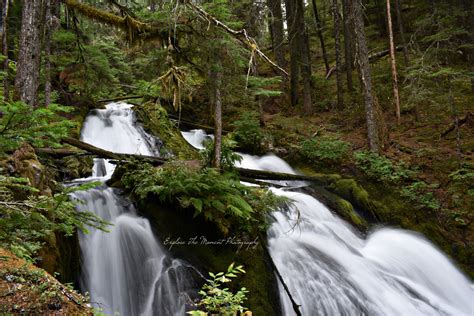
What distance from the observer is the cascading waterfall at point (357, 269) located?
666 centimetres

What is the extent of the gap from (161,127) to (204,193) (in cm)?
696

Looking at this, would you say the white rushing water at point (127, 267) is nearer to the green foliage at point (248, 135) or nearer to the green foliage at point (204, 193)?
the green foliage at point (204, 193)

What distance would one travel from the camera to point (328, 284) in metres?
6.89

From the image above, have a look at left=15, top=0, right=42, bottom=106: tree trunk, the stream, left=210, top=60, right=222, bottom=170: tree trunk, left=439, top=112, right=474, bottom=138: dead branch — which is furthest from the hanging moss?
left=439, top=112, right=474, bottom=138: dead branch

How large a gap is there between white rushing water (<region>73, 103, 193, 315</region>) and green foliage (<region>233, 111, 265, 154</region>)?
6559 millimetres

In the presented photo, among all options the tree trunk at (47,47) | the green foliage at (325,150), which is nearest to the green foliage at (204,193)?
the tree trunk at (47,47)

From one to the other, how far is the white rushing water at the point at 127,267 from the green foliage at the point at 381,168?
7.84m

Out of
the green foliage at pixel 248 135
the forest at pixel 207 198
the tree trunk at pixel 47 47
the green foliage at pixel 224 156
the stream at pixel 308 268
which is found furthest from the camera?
the green foliage at pixel 248 135

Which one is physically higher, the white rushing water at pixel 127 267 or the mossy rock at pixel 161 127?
the mossy rock at pixel 161 127

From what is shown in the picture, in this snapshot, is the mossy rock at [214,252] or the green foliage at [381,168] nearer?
the mossy rock at [214,252]

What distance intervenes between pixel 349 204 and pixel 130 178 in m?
6.27

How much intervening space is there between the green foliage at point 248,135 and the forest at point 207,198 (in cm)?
6

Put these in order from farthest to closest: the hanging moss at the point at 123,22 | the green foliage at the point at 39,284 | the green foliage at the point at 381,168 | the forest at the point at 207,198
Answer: the green foliage at the point at 381,168
the hanging moss at the point at 123,22
the forest at the point at 207,198
the green foliage at the point at 39,284

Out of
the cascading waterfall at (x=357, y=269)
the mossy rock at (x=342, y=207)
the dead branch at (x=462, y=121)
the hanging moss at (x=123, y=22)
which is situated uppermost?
the hanging moss at (x=123, y=22)
